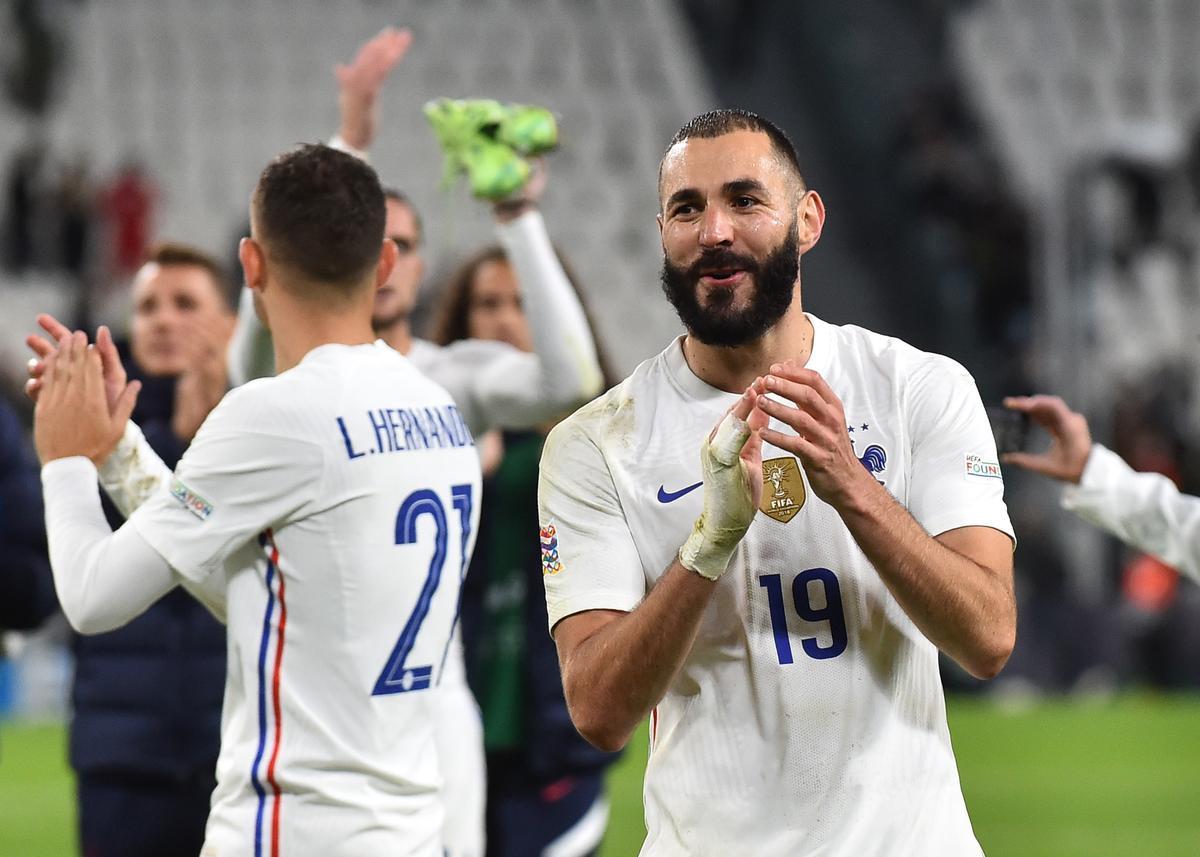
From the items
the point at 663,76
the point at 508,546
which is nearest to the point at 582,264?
the point at 663,76

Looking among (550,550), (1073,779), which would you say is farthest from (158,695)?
(1073,779)

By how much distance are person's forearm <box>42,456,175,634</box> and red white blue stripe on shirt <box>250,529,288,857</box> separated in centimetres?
18

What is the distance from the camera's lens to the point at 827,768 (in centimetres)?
270

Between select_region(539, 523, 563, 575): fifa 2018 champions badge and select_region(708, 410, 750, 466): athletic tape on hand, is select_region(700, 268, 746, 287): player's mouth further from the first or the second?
select_region(539, 523, 563, 575): fifa 2018 champions badge

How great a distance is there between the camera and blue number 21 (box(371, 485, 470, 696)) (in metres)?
3.07

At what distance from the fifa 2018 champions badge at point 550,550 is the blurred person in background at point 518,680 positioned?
197 centimetres

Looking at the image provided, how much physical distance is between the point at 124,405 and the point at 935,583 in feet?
5.16

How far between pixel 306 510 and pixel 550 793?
2.26 metres

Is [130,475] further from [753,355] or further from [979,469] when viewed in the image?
[979,469]

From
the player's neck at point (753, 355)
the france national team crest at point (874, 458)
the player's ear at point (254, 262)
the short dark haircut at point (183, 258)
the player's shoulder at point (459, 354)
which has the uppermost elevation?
the short dark haircut at point (183, 258)

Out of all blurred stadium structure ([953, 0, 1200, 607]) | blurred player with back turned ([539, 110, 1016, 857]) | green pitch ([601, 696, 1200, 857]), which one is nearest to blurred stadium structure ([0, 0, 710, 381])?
blurred stadium structure ([953, 0, 1200, 607])

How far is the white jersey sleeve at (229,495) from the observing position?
2.97 meters

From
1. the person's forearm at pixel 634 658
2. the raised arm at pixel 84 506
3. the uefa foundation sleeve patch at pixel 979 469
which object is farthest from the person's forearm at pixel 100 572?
the uefa foundation sleeve patch at pixel 979 469

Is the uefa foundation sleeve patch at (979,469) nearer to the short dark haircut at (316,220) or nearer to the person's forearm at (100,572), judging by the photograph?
the short dark haircut at (316,220)
